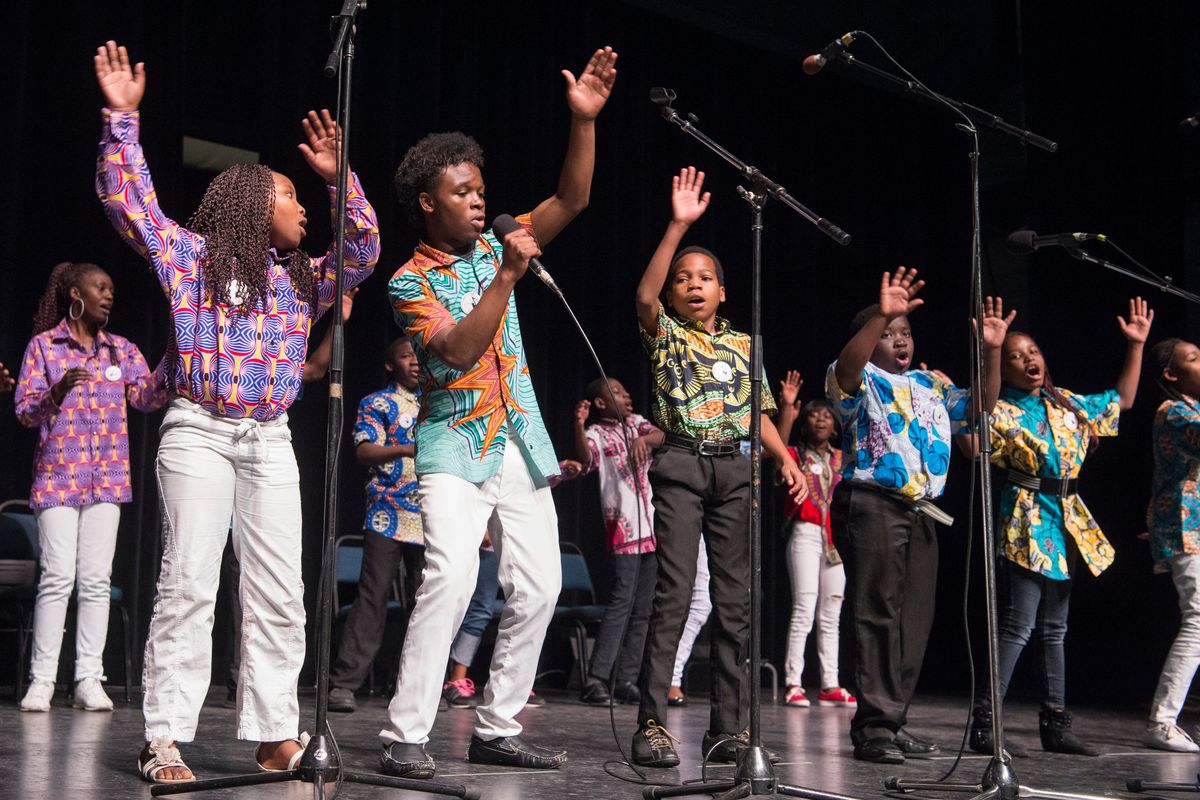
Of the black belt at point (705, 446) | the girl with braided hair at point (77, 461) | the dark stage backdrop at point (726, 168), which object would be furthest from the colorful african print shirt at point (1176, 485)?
the girl with braided hair at point (77, 461)

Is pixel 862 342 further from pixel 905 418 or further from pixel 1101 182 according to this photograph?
pixel 1101 182

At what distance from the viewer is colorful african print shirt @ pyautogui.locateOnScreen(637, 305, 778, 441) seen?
3.69 m

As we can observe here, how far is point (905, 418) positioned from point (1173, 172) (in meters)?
4.00

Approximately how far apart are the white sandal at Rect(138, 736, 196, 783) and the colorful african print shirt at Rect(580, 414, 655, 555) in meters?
3.47

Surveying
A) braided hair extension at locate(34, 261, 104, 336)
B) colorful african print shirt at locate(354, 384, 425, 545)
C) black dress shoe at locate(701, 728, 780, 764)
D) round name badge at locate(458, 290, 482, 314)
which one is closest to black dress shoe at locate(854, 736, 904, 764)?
black dress shoe at locate(701, 728, 780, 764)

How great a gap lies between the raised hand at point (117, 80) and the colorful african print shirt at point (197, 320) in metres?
0.03

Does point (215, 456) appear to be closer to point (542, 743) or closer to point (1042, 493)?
point (542, 743)

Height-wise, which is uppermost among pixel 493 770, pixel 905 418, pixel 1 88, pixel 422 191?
pixel 1 88

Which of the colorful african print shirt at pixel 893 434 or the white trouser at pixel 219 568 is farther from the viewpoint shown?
the colorful african print shirt at pixel 893 434

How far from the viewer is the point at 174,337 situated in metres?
3.06

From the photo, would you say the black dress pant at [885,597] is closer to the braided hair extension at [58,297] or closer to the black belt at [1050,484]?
the black belt at [1050,484]

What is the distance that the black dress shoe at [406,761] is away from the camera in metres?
2.95

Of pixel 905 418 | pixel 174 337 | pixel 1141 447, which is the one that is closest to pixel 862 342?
pixel 905 418

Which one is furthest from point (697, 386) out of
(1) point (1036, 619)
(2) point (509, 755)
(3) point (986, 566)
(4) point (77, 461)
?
(4) point (77, 461)
